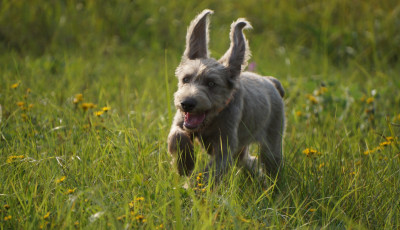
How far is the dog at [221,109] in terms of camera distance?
4.12 m

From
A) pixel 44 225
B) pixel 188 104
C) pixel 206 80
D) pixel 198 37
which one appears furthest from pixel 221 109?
pixel 44 225

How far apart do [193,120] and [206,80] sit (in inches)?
16.0

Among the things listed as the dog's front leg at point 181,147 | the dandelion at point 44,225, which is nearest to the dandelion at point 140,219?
the dandelion at point 44,225

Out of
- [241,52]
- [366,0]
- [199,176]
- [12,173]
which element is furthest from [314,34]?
[12,173]

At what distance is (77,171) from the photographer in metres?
3.79

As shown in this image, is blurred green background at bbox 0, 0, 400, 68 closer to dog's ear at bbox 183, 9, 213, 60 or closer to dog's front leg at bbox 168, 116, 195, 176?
dog's ear at bbox 183, 9, 213, 60

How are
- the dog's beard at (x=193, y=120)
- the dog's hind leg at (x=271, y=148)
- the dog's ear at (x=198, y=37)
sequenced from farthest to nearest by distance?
the dog's hind leg at (x=271, y=148)
the dog's ear at (x=198, y=37)
the dog's beard at (x=193, y=120)

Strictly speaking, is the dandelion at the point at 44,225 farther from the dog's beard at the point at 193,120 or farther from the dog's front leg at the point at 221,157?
the dog's beard at the point at 193,120

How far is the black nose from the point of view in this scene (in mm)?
4016

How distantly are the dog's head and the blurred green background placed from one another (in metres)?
4.47

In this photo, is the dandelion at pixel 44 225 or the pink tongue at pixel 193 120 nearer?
the dandelion at pixel 44 225

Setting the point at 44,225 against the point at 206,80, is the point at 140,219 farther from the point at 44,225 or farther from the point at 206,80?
the point at 206,80

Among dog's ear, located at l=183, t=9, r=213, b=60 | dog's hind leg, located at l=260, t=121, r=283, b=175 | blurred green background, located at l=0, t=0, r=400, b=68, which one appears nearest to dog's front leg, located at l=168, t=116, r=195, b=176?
dog's ear, located at l=183, t=9, r=213, b=60

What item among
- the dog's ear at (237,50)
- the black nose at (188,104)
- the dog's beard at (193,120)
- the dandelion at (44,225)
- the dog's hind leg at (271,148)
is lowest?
the dog's hind leg at (271,148)
